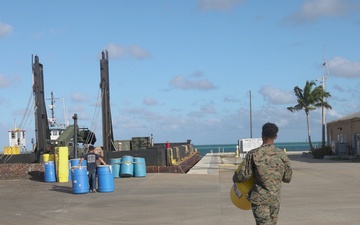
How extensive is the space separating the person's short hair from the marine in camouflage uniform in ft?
0.45

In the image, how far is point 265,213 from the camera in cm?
571

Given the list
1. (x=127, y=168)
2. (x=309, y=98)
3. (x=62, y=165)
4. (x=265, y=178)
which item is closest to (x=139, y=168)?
(x=127, y=168)

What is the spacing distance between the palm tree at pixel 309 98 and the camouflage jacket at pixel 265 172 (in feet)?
166

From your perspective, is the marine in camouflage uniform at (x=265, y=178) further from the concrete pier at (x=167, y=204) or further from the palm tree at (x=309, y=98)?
the palm tree at (x=309, y=98)

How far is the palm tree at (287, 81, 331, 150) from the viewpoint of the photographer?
182ft

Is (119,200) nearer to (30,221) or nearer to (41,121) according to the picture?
(30,221)

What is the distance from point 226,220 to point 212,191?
18.5ft

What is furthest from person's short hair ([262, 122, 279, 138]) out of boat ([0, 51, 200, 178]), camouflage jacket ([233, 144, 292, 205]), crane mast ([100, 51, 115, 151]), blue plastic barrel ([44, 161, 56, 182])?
crane mast ([100, 51, 115, 151])

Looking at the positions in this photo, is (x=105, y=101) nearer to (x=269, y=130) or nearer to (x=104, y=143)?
(x=104, y=143)

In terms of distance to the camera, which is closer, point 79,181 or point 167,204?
point 167,204

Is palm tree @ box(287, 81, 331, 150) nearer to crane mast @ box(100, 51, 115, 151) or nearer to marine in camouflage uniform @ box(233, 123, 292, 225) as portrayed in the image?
crane mast @ box(100, 51, 115, 151)

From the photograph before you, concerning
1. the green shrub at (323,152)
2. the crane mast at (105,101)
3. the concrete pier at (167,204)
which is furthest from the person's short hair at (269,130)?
the green shrub at (323,152)

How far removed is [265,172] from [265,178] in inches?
2.8

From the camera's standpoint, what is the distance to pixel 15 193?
16.5 meters
